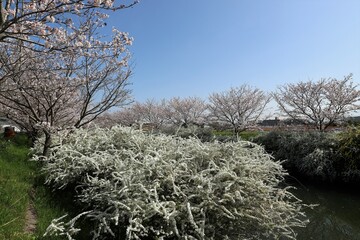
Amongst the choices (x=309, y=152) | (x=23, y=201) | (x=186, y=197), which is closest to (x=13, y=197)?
(x=23, y=201)

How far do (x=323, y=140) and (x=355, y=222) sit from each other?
5237 millimetres

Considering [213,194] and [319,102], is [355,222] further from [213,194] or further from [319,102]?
[319,102]

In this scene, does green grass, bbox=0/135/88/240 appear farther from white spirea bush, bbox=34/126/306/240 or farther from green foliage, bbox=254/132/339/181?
green foliage, bbox=254/132/339/181

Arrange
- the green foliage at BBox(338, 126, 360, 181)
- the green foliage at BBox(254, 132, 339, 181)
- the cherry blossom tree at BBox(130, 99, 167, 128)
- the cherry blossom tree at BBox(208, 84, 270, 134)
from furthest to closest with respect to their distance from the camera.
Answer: the cherry blossom tree at BBox(130, 99, 167, 128) < the cherry blossom tree at BBox(208, 84, 270, 134) < the green foliage at BBox(254, 132, 339, 181) < the green foliage at BBox(338, 126, 360, 181)

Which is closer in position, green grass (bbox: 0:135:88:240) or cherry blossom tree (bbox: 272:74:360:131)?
green grass (bbox: 0:135:88:240)

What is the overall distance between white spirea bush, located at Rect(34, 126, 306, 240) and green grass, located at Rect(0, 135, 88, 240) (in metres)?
0.30

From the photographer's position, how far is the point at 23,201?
442 cm

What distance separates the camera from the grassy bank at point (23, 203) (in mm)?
3470

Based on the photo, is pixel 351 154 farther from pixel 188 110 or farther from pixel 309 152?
pixel 188 110

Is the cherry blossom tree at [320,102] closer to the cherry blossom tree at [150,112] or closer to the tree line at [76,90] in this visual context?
the tree line at [76,90]

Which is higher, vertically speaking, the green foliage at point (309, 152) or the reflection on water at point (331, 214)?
the green foliage at point (309, 152)

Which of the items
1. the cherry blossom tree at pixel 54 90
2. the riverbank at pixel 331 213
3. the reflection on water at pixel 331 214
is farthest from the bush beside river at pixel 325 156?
the cherry blossom tree at pixel 54 90

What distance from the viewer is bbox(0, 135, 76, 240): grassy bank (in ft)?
11.4

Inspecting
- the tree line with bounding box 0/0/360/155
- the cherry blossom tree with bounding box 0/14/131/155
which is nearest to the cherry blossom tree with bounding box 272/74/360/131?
the tree line with bounding box 0/0/360/155
